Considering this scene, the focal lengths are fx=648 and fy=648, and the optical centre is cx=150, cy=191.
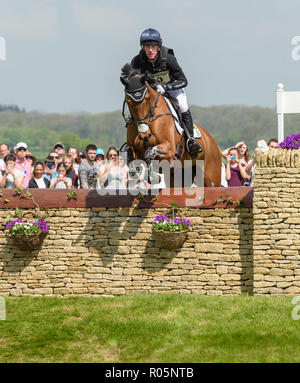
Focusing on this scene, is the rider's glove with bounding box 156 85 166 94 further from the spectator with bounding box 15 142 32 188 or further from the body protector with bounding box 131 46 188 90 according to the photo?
the spectator with bounding box 15 142 32 188

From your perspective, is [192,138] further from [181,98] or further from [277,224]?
[277,224]

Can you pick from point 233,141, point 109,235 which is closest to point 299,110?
point 109,235

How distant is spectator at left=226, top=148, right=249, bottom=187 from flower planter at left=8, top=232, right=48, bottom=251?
411cm

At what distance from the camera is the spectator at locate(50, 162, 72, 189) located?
12432 millimetres

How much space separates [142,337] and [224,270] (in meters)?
2.14

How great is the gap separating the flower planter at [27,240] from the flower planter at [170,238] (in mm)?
1915

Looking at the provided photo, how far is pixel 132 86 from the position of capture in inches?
395

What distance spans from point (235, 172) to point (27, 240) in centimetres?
458

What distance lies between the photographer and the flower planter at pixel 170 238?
404 inches

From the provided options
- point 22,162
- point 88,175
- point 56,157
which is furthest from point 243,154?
point 22,162

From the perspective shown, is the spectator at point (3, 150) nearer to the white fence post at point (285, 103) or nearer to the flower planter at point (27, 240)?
the flower planter at point (27, 240)

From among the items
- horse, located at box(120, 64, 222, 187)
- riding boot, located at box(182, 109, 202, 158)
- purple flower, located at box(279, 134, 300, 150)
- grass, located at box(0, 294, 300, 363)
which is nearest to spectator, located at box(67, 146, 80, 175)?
riding boot, located at box(182, 109, 202, 158)

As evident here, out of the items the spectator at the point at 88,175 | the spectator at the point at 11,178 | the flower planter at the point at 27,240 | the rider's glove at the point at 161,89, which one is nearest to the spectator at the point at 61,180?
the spectator at the point at 88,175

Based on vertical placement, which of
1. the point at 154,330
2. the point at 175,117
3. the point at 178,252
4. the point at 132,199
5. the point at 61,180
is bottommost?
the point at 154,330
